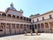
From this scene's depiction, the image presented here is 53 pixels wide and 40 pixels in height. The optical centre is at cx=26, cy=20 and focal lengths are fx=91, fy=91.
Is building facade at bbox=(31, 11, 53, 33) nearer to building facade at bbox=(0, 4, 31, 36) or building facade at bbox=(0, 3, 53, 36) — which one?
building facade at bbox=(0, 3, 53, 36)

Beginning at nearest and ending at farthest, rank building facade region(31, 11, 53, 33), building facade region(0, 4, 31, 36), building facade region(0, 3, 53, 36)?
building facade region(0, 4, 31, 36), building facade region(0, 3, 53, 36), building facade region(31, 11, 53, 33)

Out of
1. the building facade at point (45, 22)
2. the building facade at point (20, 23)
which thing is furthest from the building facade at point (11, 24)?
the building facade at point (45, 22)

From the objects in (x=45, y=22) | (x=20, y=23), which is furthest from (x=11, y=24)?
(x=45, y=22)

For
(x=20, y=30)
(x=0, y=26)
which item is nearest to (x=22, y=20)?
(x=20, y=30)

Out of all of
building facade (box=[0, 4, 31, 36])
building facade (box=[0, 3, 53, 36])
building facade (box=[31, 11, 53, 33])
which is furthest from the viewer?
building facade (box=[31, 11, 53, 33])

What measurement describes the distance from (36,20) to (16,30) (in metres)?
9.98

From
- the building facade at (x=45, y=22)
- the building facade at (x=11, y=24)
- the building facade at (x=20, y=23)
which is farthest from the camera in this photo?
the building facade at (x=45, y=22)

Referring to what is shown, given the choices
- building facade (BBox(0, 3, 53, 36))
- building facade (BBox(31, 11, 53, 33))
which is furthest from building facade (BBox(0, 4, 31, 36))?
building facade (BBox(31, 11, 53, 33))

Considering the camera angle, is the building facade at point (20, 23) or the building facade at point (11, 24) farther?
the building facade at point (20, 23)

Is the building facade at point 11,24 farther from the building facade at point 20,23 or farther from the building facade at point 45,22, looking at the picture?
the building facade at point 45,22

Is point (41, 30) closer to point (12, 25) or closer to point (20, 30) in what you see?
point (20, 30)

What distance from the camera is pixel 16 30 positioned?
1163 inches

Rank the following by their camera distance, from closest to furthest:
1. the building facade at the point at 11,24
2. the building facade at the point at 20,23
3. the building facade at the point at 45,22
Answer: the building facade at the point at 11,24 → the building facade at the point at 20,23 → the building facade at the point at 45,22

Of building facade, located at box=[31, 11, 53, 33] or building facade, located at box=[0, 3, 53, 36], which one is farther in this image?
building facade, located at box=[31, 11, 53, 33]
